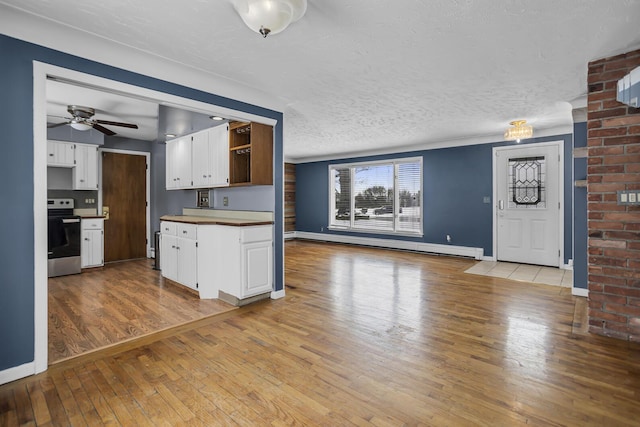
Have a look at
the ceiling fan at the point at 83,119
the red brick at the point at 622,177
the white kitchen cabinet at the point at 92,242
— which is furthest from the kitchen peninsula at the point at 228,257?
the red brick at the point at 622,177

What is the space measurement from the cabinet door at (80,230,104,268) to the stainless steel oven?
0.28m

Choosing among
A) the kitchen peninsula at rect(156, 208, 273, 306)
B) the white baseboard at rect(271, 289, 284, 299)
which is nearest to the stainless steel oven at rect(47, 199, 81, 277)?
the kitchen peninsula at rect(156, 208, 273, 306)

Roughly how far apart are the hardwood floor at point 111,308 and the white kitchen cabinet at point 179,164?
149cm

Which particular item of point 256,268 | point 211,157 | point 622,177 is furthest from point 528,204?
point 211,157

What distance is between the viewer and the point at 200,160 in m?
4.57

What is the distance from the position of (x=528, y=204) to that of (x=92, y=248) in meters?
7.63

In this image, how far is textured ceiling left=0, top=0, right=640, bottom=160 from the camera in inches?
80.5

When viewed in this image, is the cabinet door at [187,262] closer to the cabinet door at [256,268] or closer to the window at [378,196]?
the cabinet door at [256,268]

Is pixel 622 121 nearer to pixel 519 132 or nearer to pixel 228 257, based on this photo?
pixel 519 132

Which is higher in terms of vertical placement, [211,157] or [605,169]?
[211,157]

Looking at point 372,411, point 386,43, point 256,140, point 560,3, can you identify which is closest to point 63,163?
point 256,140

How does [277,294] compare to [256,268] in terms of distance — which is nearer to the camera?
[256,268]

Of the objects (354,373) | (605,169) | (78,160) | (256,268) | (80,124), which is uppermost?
(80,124)

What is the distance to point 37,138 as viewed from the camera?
85.0 inches
